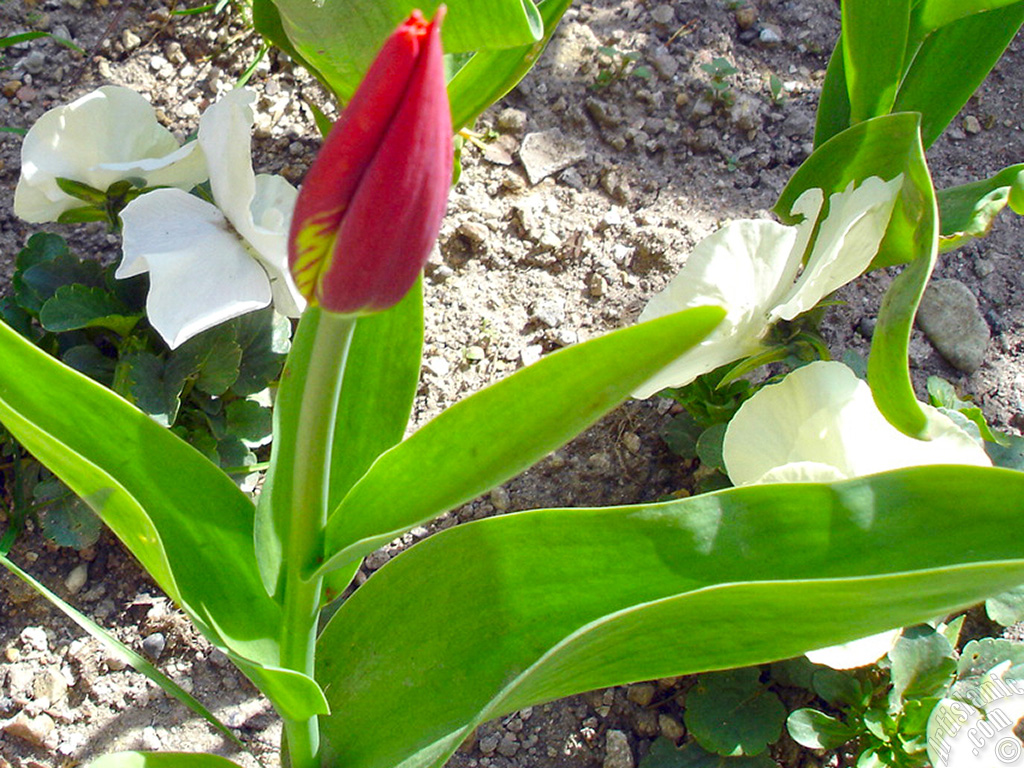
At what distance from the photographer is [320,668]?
31.6 inches

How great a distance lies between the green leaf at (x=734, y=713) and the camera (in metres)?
0.95

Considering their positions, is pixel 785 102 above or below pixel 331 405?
below

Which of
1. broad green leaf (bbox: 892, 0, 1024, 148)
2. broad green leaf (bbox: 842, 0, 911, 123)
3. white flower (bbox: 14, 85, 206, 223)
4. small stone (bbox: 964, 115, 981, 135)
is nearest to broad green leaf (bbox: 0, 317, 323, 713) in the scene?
white flower (bbox: 14, 85, 206, 223)

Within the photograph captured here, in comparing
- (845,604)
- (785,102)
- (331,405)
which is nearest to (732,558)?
(845,604)

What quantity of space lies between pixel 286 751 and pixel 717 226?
89cm

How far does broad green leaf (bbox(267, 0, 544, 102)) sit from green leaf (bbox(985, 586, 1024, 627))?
728 mm

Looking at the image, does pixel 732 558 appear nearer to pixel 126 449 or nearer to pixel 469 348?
pixel 126 449

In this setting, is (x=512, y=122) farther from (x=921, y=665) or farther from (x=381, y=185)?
(x=381, y=185)

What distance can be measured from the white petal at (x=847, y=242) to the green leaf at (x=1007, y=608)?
0.43 m

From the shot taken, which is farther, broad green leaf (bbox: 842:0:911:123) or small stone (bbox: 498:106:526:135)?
small stone (bbox: 498:106:526:135)

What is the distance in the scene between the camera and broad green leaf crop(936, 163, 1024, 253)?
0.87m

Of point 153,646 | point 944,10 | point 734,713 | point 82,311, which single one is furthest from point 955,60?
point 153,646

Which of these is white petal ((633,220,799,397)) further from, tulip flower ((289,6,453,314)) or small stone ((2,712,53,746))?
small stone ((2,712,53,746))

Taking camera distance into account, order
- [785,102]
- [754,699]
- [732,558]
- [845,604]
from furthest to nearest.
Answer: [785,102] → [754,699] → [732,558] → [845,604]
